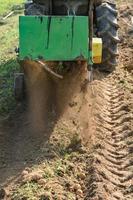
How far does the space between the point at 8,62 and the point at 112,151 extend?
4770 millimetres

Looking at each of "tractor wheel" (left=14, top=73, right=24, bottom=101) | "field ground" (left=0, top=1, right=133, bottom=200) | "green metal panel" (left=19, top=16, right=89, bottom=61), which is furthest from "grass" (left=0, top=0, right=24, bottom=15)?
"green metal panel" (left=19, top=16, right=89, bottom=61)

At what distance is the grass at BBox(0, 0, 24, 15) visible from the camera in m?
17.8

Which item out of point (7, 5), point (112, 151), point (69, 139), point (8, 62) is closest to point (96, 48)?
point (69, 139)

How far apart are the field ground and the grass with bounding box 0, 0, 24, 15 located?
8.80 metres

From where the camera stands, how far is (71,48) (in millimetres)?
7059

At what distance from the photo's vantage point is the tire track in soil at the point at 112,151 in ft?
18.7

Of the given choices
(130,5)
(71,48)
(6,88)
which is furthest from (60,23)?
(130,5)

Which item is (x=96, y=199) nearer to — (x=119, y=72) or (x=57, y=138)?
(x=57, y=138)

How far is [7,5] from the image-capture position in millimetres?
18953

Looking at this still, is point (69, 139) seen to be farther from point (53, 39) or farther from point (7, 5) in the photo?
point (7, 5)

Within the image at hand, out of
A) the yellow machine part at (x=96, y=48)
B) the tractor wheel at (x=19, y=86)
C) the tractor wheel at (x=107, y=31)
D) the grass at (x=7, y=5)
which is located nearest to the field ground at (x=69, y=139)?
the tractor wheel at (x=19, y=86)

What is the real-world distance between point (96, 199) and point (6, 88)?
422 centimetres

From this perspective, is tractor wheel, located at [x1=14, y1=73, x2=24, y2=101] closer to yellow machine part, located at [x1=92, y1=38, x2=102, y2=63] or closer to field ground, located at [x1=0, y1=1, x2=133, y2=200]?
field ground, located at [x1=0, y1=1, x2=133, y2=200]

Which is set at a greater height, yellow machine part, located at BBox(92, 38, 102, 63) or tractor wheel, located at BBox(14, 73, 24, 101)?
yellow machine part, located at BBox(92, 38, 102, 63)
